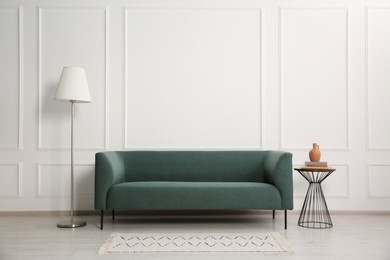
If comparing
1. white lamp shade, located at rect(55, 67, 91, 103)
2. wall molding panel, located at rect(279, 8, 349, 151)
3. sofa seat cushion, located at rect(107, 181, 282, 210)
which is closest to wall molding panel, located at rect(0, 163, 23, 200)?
white lamp shade, located at rect(55, 67, 91, 103)

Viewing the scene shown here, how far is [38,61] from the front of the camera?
5211 mm

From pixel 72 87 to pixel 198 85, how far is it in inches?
55.9

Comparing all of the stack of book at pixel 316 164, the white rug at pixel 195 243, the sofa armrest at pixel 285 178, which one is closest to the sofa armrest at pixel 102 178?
the white rug at pixel 195 243

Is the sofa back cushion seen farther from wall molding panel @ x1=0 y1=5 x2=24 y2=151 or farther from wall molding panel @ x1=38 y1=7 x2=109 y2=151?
wall molding panel @ x1=0 y1=5 x2=24 y2=151

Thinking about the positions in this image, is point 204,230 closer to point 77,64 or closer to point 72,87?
point 72,87

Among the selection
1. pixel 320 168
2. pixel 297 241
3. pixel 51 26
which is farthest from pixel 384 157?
pixel 51 26

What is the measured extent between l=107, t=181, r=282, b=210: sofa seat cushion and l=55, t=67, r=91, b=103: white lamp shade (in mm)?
1013

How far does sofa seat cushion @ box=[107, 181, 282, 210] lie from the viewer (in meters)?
4.25

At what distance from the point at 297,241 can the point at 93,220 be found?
7.08 feet

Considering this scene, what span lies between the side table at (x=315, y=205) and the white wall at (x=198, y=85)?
137 millimetres

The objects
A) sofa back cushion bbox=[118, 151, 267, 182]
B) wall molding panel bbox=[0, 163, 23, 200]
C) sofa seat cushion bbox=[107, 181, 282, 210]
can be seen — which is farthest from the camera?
wall molding panel bbox=[0, 163, 23, 200]

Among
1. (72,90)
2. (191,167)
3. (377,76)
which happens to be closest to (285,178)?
(191,167)

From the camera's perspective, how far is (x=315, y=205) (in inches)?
204

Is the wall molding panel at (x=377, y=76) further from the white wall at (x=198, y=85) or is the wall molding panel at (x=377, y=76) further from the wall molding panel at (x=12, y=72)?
the wall molding panel at (x=12, y=72)
